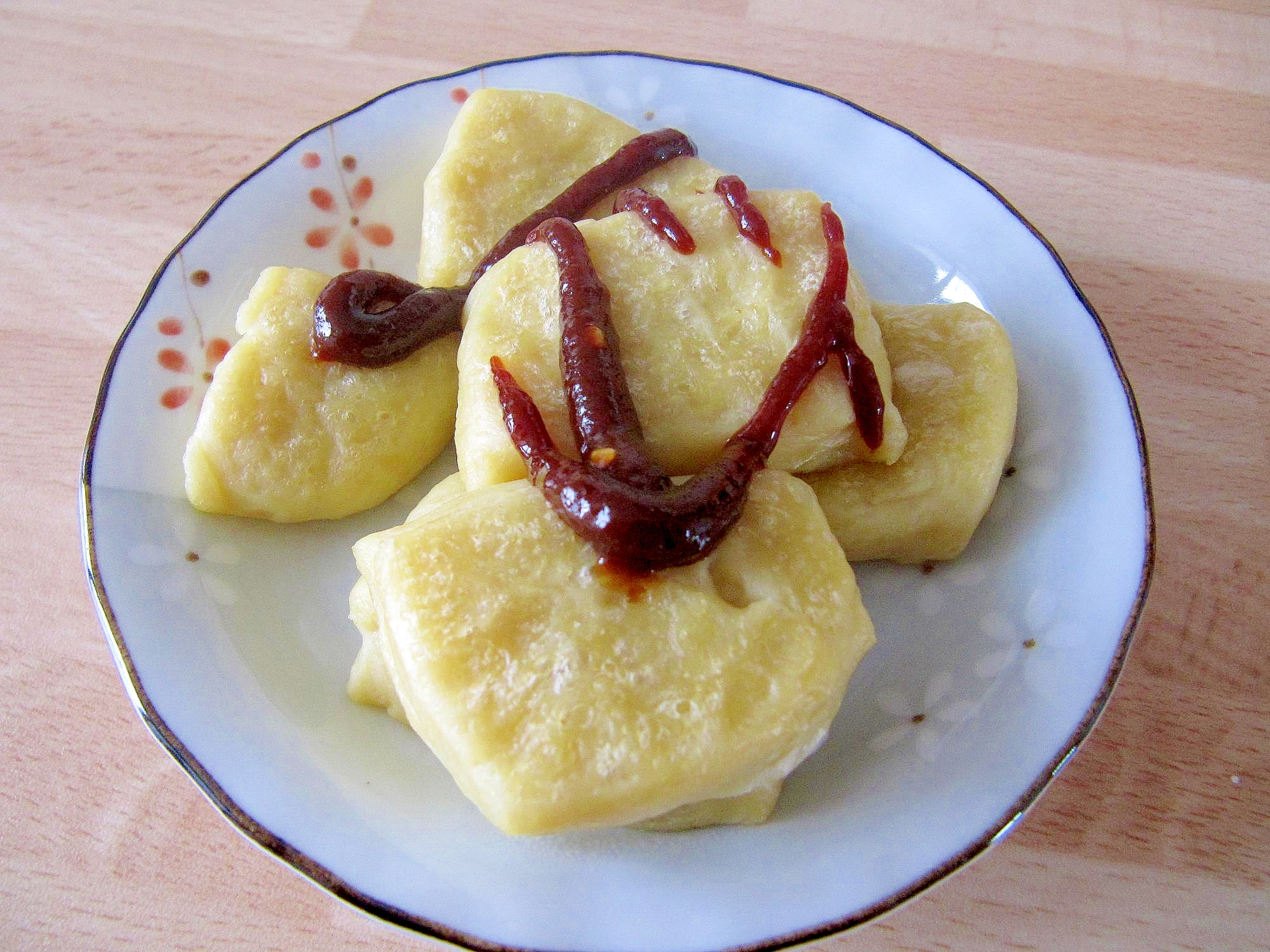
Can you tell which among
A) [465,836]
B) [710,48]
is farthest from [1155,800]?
[710,48]

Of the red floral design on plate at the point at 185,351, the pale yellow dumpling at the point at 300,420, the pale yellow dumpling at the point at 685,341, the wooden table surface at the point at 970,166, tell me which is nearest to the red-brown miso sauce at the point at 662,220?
the pale yellow dumpling at the point at 685,341

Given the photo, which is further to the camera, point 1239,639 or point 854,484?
point 1239,639

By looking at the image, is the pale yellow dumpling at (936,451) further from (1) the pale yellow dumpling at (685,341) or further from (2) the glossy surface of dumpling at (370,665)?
(2) the glossy surface of dumpling at (370,665)

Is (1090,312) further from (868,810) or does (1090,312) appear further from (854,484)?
(868,810)

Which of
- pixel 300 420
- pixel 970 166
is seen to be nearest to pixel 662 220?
pixel 300 420

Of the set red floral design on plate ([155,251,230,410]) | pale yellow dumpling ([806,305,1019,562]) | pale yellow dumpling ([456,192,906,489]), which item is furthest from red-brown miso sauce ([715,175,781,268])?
red floral design on plate ([155,251,230,410])

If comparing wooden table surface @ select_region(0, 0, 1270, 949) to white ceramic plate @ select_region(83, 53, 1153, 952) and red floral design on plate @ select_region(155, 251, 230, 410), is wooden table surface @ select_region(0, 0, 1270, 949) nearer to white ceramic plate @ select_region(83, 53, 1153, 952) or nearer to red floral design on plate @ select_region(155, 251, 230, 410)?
white ceramic plate @ select_region(83, 53, 1153, 952)
